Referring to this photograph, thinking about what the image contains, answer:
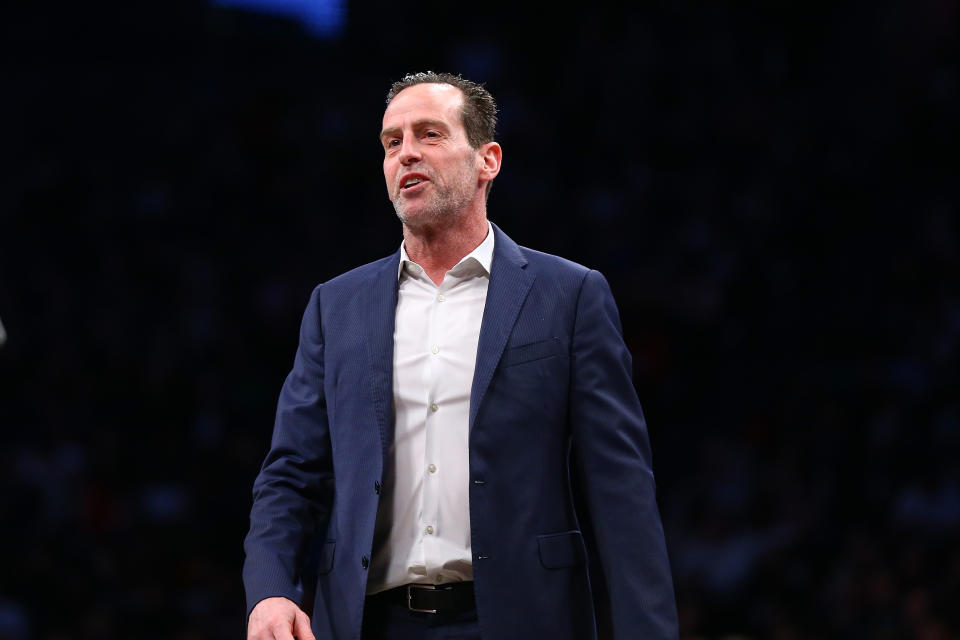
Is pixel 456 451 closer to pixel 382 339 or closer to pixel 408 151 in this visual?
pixel 382 339

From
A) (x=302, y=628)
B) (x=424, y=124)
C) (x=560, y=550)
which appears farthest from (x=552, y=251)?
(x=302, y=628)

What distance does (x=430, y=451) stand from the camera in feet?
7.14

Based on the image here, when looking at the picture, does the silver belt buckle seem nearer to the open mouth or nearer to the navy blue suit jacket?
the navy blue suit jacket

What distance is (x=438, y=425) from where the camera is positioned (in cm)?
218

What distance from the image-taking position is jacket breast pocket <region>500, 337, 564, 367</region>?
7.18 ft

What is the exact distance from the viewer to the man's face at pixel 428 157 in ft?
7.48

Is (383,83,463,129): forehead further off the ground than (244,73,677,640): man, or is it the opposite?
(383,83,463,129): forehead

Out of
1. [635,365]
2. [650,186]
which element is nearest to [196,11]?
[650,186]

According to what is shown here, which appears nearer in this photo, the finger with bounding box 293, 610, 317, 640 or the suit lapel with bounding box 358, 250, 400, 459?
the finger with bounding box 293, 610, 317, 640

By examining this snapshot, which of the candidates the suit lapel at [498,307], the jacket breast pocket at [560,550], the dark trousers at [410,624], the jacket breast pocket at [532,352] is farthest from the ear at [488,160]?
the dark trousers at [410,624]

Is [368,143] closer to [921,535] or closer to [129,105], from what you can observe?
[129,105]

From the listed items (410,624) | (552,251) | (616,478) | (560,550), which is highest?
(552,251)

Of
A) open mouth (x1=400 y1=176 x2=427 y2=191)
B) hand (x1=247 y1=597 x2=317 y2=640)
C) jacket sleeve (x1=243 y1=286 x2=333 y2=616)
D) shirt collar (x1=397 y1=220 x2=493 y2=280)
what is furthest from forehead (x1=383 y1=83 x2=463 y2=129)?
hand (x1=247 y1=597 x2=317 y2=640)

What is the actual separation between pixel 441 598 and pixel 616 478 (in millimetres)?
366
